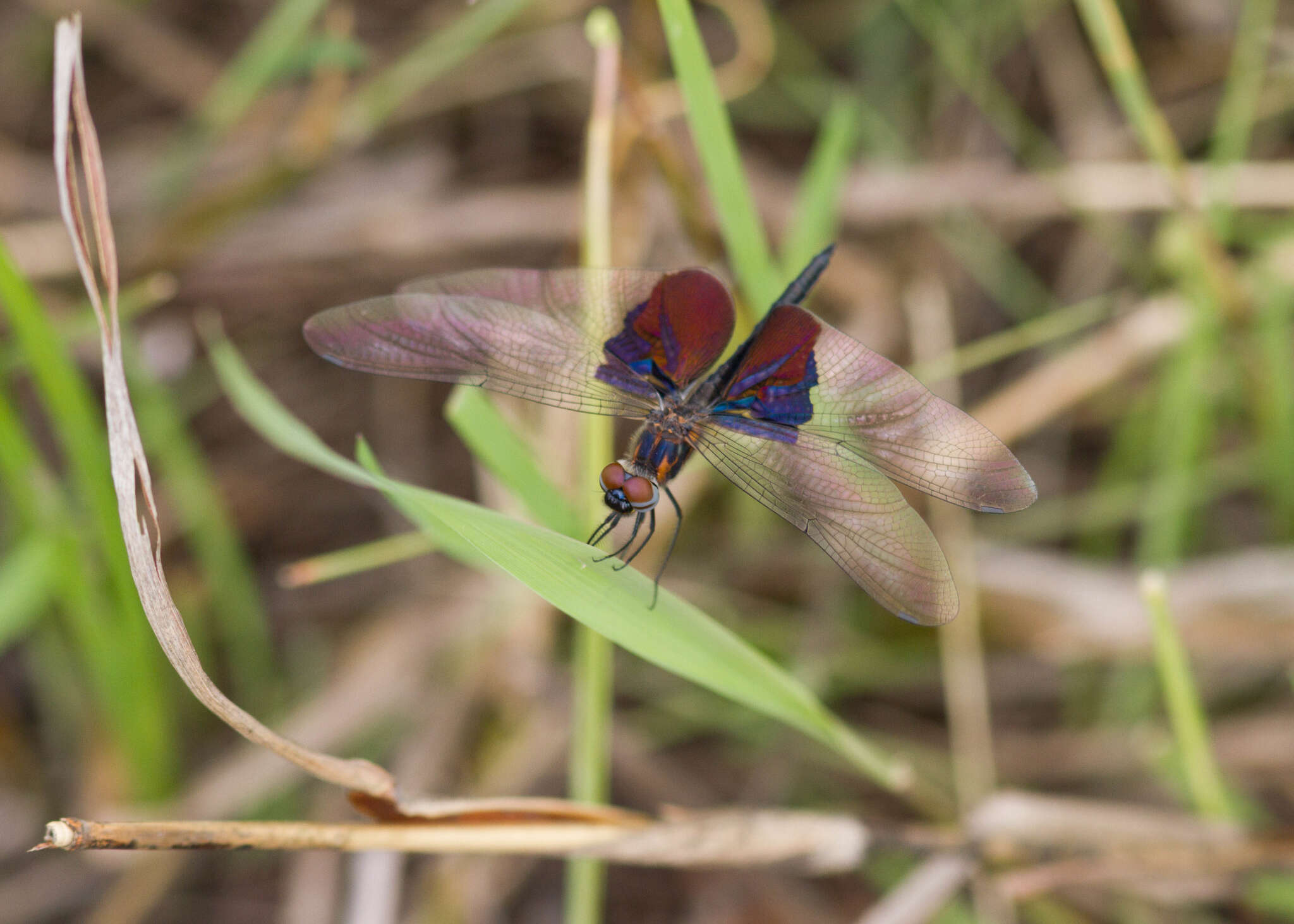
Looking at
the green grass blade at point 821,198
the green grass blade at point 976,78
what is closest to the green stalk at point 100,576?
the green grass blade at point 821,198

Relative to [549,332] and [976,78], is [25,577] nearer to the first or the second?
[549,332]

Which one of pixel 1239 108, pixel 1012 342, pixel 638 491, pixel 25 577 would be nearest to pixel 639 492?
pixel 638 491

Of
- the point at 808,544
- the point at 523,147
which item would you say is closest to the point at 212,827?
the point at 808,544

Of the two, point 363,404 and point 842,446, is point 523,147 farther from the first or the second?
point 842,446

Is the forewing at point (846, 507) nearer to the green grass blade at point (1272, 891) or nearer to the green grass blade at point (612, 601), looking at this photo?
the green grass blade at point (612, 601)

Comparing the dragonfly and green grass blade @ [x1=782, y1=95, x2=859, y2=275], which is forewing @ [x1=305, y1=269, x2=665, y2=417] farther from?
green grass blade @ [x1=782, y1=95, x2=859, y2=275]

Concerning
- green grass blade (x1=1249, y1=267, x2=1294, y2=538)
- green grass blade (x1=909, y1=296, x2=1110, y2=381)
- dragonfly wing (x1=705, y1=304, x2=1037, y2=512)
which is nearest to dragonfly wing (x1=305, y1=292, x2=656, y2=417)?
dragonfly wing (x1=705, y1=304, x2=1037, y2=512)
